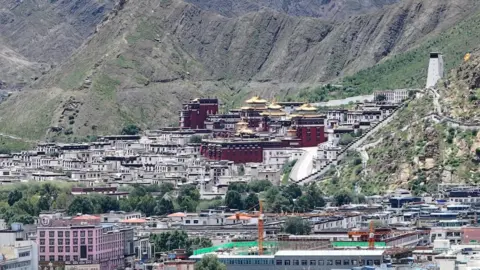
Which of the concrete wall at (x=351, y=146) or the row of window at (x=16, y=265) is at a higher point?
the concrete wall at (x=351, y=146)

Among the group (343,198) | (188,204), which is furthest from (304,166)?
(343,198)

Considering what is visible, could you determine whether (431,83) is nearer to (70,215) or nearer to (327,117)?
(327,117)

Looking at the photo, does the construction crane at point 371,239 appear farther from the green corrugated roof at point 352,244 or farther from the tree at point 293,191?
the tree at point 293,191

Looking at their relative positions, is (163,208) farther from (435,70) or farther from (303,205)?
(435,70)

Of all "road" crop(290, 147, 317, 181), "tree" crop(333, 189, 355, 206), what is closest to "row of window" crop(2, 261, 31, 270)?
"tree" crop(333, 189, 355, 206)

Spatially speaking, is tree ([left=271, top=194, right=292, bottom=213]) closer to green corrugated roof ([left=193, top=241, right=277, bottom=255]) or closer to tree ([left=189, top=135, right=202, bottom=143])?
green corrugated roof ([left=193, top=241, right=277, bottom=255])

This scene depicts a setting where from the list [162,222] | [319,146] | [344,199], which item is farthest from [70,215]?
[319,146]

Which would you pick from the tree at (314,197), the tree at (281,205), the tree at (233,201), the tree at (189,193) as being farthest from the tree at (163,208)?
the tree at (314,197)
